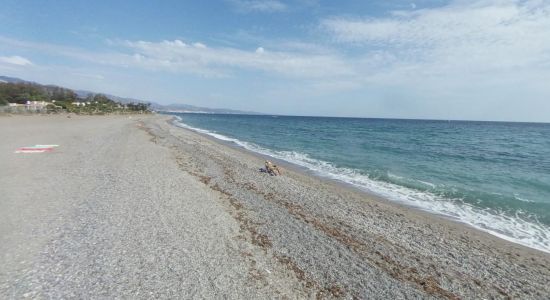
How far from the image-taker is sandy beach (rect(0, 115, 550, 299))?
517 cm

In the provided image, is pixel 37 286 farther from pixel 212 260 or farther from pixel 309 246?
pixel 309 246

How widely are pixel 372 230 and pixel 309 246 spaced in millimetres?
2634

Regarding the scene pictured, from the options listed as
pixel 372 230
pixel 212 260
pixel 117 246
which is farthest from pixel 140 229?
pixel 372 230

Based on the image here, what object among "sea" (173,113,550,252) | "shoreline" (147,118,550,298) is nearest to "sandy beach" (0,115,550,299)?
"shoreline" (147,118,550,298)

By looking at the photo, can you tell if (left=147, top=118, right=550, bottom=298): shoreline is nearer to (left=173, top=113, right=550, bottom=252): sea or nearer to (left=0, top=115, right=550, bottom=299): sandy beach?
(left=0, top=115, right=550, bottom=299): sandy beach

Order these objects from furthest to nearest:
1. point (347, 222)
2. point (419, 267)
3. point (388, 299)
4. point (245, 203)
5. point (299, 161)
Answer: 1. point (299, 161)
2. point (245, 203)
3. point (347, 222)
4. point (419, 267)
5. point (388, 299)

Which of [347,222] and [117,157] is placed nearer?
[347,222]

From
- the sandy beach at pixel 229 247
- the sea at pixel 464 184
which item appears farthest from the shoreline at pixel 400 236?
the sea at pixel 464 184

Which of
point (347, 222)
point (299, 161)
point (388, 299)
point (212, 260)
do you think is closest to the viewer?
point (388, 299)

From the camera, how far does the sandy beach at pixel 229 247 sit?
203 inches

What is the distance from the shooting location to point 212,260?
19.5 ft

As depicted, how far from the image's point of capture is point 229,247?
6.62 m

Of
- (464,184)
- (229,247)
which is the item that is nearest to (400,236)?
(229,247)

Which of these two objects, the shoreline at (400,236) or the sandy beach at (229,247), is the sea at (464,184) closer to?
the shoreline at (400,236)
